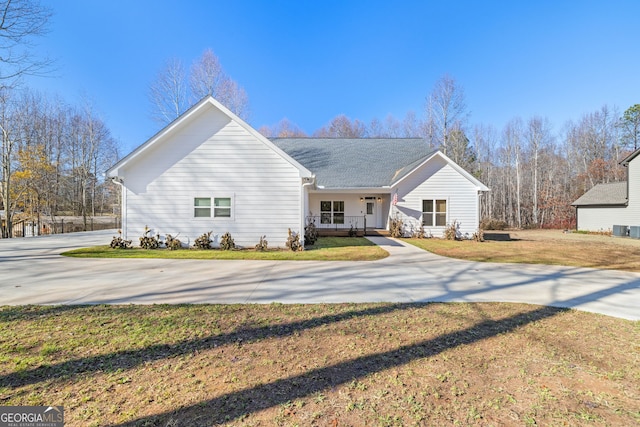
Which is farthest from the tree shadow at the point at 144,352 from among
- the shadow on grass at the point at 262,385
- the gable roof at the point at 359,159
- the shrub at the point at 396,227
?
the gable roof at the point at 359,159

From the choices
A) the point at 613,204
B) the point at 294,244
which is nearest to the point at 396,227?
the point at 294,244

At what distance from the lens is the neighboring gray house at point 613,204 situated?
18.8 metres

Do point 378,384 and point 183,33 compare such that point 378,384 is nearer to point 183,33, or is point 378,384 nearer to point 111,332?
point 111,332

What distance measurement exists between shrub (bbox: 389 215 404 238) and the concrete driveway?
6754 mm

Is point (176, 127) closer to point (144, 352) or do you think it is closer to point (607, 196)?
point (144, 352)

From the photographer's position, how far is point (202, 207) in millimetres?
11164

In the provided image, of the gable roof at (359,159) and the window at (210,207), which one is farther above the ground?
the gable roof at (359,159)

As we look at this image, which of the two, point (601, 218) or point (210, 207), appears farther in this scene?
point (601, 218)

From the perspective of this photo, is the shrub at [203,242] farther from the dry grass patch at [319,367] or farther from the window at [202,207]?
the dry grass patch at [319,367]

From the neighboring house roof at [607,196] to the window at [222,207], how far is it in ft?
88.1

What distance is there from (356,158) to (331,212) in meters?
4.58

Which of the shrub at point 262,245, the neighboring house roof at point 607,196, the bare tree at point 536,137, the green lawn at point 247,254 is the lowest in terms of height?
the green lawn at point 247,254

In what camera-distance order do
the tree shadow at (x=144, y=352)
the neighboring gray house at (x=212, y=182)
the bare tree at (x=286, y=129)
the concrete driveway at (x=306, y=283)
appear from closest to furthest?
the tree shadow at (x=144, y=352) < the concrete driveway at (x=306, y=283) < the neighboring gray house at (x=212, y=182) < the bare tree at (x=286, y=129)

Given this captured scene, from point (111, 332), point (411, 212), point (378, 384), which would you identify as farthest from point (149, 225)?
point (411, 212)
